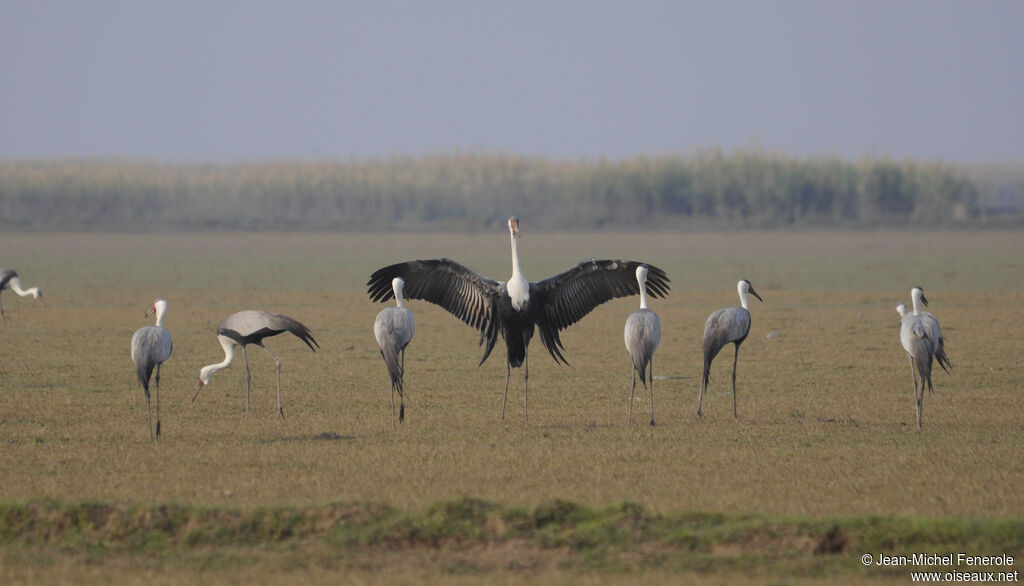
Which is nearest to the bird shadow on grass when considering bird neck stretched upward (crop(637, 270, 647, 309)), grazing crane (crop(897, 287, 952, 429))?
bird neck stretched upward (crop(637, 270, 647, 309))

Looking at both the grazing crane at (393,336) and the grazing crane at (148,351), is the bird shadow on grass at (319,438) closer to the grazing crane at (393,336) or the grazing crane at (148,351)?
the grazing crane at (393,336)

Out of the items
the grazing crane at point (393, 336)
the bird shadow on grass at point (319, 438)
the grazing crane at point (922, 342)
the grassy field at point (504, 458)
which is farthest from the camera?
the grazing crane at point (393, 336)

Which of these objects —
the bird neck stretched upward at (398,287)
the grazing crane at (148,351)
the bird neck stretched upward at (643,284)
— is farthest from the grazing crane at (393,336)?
the bird neck stretched upward at (643,284)

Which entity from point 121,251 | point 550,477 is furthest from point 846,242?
point 550,477

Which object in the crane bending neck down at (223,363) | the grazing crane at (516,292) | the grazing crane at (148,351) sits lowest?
the crane bending neck down at (223,363)

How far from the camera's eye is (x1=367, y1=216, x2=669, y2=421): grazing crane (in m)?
13.1

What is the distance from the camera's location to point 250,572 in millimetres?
7125

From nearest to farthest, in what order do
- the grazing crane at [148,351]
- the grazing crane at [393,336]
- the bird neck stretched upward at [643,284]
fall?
the grazing crane at [148,351]
the grazing crane at [393,336]
the bird neck stretched upward at [643,284]

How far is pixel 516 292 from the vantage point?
1306cm

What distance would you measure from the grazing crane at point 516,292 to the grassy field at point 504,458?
90 centimetres

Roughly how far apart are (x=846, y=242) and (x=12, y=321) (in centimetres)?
4131

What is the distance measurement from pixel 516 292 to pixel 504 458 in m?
2.87

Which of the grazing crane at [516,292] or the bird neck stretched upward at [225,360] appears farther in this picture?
the bird neck stretched upward at [225,360]

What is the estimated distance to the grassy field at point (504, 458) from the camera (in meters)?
7.47
